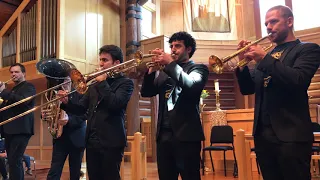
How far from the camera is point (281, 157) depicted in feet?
6.86

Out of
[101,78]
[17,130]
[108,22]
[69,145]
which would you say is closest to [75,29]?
[108,22]

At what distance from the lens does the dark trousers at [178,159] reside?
2.37 m

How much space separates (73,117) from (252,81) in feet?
7.00

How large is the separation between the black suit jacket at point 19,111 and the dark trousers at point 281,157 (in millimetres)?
2880

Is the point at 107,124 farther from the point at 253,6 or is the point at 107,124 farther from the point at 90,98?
the point at 253,6

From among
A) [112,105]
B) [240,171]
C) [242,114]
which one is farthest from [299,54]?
[242,114]

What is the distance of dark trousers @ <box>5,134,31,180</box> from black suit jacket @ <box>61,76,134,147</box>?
5.41 ft

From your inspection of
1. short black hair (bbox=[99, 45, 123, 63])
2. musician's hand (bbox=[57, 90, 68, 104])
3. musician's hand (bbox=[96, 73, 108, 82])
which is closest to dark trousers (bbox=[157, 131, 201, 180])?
musician's hand (bbox=[96, 73, 108, 82])

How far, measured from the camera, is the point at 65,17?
826 centimetres

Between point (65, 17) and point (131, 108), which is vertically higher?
point (65, 17)

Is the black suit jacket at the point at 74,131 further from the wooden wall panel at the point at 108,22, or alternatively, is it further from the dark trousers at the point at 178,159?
the wooden wall panel at the point at 108,22

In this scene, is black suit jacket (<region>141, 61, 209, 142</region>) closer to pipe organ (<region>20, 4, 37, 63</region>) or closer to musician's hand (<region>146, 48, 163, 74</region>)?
musician's hand (<region>146, 48, 163, 74</region>)

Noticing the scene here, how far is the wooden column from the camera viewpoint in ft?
31.5

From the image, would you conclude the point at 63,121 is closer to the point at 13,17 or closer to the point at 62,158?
the point at 62,158
